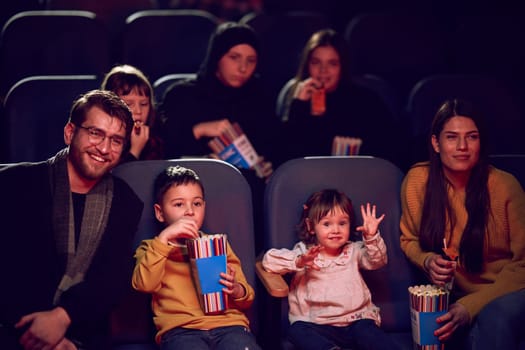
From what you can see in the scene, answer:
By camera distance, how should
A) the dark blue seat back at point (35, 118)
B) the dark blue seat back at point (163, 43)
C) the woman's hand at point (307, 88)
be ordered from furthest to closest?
the dark blue seat back at point (163, 43), the woman's hand at point (307, 88), the dark blue seat back at point (35, 118)

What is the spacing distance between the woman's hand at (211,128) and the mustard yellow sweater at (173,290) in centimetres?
74

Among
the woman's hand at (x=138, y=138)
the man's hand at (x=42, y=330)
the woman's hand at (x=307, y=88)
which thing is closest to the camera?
the man's hand at (x=42, y=330)

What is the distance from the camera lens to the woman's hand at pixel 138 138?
243 cm

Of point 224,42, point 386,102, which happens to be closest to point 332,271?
point 224,42

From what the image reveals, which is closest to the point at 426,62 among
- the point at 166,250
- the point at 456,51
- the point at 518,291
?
the point at 456,51

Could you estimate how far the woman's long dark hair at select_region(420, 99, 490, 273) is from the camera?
2.20m

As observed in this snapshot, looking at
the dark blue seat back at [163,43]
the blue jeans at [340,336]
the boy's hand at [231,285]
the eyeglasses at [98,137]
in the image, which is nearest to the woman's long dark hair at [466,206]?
the blue jeans at [340,336]

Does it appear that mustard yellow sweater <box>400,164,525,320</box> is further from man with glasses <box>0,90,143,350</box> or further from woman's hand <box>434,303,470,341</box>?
man with glasses <box>0,90,143,350</box>

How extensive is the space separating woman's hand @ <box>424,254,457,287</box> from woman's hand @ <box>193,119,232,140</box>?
951mm

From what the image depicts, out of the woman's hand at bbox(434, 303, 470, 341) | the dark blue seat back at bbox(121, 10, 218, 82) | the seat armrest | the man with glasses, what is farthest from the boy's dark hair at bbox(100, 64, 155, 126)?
the woman's hand at bbox(434, 303, 470, 341)

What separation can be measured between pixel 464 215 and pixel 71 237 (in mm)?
1126

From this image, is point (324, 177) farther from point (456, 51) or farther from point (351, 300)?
point (456, 51)

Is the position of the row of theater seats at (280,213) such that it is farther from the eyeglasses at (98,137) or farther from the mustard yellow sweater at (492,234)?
the eyeglasses at (98,137)

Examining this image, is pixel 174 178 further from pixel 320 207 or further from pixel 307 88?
pixel 307 88
